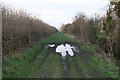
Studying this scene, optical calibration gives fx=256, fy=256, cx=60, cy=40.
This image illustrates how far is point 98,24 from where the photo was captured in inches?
1430

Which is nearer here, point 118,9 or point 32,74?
point 32,74

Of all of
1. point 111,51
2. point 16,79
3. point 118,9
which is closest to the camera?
point 16,79

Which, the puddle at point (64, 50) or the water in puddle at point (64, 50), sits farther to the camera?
the puddle at point (64, 50)

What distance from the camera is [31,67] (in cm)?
1487

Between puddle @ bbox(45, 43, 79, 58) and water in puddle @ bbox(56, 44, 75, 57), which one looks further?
puddle @ bbox(45, 43, 79, 58)

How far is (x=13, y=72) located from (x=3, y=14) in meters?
4.40

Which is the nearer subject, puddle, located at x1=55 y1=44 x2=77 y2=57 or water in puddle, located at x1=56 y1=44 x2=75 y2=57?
water in puddle, located at x1=56 y1=44 x2=75 y2=57

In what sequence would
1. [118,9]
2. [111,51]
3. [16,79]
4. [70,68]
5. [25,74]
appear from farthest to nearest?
[111,51]
[118,9]
[70,68]
[25,74]
[16,79]

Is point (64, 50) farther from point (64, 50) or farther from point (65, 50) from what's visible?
point (65, 50)

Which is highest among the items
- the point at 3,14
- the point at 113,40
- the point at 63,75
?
the point at 3,14

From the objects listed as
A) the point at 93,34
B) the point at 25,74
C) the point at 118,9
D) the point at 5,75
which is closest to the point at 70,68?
the point at 25,74

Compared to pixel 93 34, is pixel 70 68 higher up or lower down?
lower down

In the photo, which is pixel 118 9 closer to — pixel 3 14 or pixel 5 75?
pixel 3 14

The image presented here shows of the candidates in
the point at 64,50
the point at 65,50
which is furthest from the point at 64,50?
the point at 65,50
